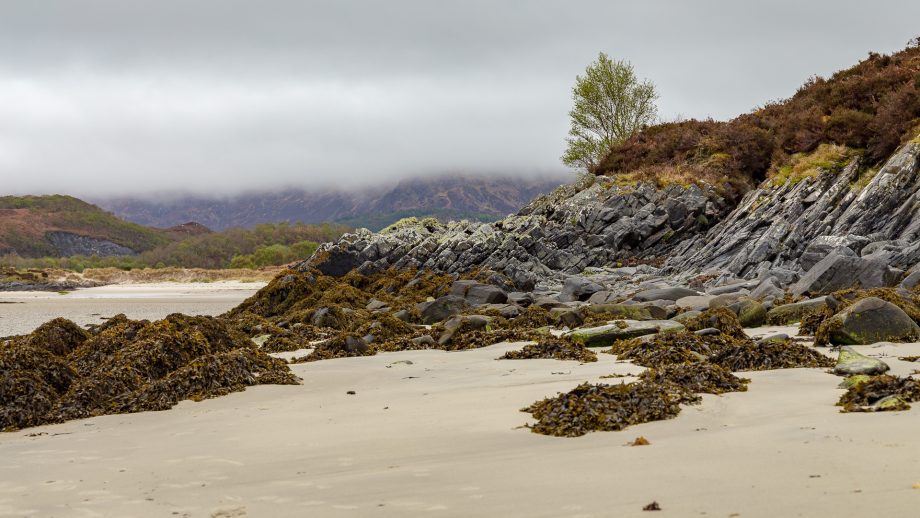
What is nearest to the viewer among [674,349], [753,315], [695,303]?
[674,349]

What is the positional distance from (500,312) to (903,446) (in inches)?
507

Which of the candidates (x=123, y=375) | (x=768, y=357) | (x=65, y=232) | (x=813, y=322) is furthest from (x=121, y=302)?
(x=65, y=232)

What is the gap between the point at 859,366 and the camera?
6621 mm

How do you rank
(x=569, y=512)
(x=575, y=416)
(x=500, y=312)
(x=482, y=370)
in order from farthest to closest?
(x=500, y=312), (x=482, y=370), (x=575, y=416), (x=569, y=512)

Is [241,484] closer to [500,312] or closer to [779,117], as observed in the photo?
[500,312]

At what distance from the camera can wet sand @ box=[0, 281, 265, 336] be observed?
27.7m

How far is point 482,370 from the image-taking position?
360 inches

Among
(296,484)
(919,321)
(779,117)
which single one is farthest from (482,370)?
(779,117)

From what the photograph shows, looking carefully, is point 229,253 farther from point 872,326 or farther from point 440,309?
point 872,326

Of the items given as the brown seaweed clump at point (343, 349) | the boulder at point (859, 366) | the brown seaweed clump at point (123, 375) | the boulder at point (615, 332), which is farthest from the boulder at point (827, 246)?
the brown seaweed clump at point (123, 375)

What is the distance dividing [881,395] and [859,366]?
1799 mm

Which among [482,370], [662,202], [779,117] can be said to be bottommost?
[482,370]

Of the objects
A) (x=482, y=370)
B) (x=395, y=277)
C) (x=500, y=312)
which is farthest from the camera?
(x=395, y=277)

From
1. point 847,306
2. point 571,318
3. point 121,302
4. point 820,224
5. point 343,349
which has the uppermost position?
point 820,224
